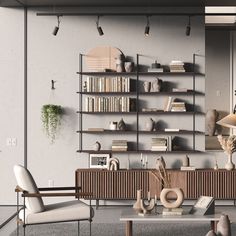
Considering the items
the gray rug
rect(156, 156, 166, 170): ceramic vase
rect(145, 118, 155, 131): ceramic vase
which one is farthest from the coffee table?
rect(145, 118, 155, 131): ceramic vase

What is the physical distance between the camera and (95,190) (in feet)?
32.1

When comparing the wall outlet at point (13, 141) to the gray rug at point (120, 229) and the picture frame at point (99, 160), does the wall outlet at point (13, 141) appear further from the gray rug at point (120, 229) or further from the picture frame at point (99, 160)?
the gray rug at point (120, 229)

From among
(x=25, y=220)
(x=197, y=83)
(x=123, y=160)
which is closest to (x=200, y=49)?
(x=197, y=83)

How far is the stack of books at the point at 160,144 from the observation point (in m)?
10.0

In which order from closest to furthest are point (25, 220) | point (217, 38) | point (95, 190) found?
point (25, 220) < point (95, 190) < point (217, 38)

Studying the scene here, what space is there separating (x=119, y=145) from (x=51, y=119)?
3.64 ft

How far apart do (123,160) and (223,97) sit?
5754 mm

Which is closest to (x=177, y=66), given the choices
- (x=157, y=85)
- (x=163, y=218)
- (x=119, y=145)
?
(x=157, y=85)

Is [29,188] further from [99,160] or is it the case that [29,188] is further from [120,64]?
[120,64]

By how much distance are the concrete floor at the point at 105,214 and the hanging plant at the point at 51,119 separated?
1282 mm

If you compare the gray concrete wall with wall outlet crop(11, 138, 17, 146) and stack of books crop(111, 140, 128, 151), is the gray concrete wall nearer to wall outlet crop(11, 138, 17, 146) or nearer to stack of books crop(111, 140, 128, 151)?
wall outlet crop(11, 138, 17, 146)

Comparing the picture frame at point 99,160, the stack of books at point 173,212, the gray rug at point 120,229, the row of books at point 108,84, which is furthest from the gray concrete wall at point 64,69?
the stack of books at point 173,212

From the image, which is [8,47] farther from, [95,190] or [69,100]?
[95,190]

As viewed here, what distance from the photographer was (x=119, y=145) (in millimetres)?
10062
